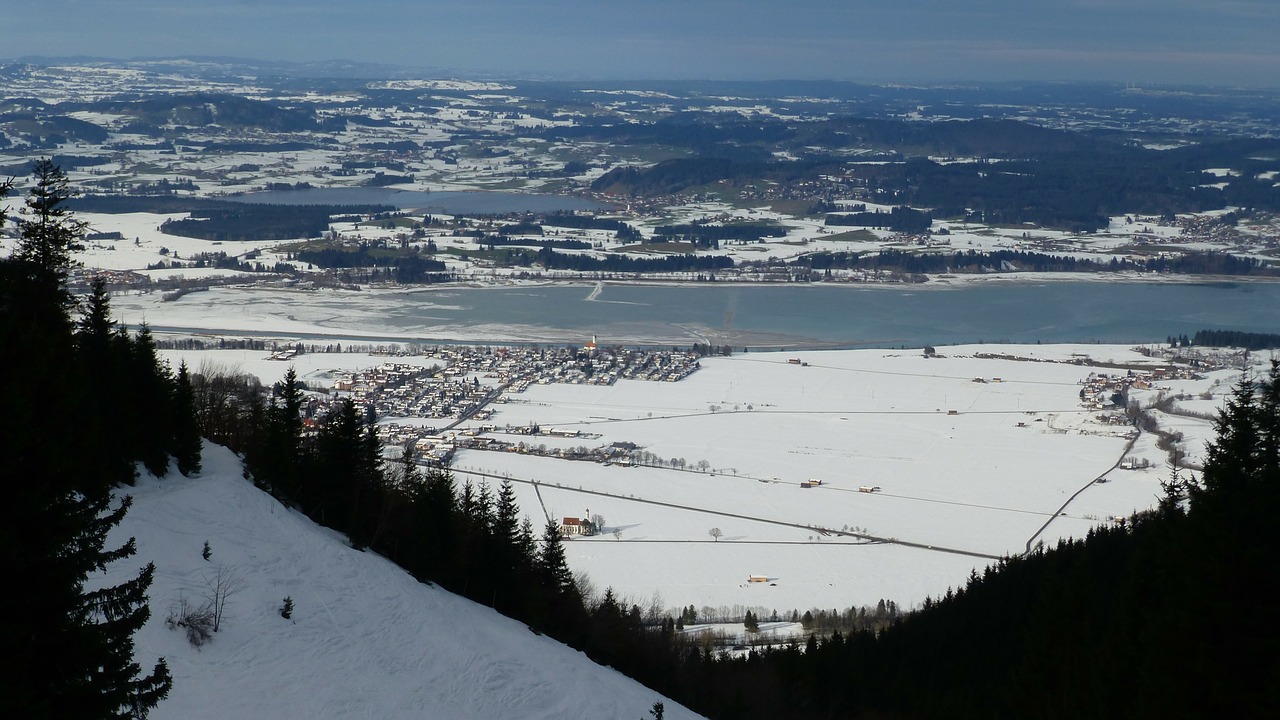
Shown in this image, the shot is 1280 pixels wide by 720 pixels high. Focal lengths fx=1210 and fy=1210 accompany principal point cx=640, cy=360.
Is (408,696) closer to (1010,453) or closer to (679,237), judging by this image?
(1010,453)

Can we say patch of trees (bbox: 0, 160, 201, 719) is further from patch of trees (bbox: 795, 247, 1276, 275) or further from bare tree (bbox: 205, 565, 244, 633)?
patch of trees (bbox: 795, 247, 1276, 275)

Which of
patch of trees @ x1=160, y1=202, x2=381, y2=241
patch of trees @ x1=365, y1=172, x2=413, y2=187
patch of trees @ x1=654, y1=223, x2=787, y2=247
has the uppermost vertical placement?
patch of trees @ x1=365, y1=172, x2=413, y2=187

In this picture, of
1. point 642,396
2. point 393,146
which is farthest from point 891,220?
point 393,146

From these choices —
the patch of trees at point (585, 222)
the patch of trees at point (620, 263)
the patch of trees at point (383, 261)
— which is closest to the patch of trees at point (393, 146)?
the patch of trees at point (585, 222)

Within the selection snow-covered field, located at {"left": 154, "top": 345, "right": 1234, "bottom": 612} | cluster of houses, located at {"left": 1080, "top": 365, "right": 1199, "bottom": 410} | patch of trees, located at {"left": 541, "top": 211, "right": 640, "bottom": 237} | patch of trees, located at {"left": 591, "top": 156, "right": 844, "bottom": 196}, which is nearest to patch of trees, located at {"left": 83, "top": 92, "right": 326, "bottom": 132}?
patch of trees, located at {"left": 591, "top": 156, "right": 844, "bottom": 196}

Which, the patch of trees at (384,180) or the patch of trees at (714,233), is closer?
the patch of trees at (714,233)

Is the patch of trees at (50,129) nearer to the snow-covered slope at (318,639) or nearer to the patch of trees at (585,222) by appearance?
the patch of trees at (585,222)

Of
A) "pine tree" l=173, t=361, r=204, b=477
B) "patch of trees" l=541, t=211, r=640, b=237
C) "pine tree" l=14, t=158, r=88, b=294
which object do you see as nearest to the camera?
"pine tree" l=173, t=361, r=204, b=477
